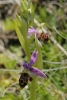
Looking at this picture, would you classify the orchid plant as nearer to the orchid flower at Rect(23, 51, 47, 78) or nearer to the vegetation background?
the orchid flower at Rect(23, 51, 47, 78)

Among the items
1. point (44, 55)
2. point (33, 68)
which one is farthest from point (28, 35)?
point (44, 55)

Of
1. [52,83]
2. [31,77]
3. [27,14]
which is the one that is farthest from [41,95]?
[27,14]

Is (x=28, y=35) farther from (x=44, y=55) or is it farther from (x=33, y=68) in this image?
(x=44, y=55)

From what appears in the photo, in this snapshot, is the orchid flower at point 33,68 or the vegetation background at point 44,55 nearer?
the orchid flower at point 33,68

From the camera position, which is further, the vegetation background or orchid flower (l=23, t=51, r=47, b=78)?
the vegetation background

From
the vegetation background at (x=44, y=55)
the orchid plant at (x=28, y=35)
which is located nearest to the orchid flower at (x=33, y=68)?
the orchid plant at (x=28, y=35)

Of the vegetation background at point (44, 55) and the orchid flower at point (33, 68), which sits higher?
the orchid flower at point (33, 68)

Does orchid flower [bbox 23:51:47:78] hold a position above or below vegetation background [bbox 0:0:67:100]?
above

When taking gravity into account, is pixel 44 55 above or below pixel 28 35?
below

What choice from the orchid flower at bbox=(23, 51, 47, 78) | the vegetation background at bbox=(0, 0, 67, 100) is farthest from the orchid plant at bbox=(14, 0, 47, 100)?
the vegetation background at bbox=(0, 0, 67, 100)

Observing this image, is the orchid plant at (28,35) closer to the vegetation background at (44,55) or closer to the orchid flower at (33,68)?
the orchid flower at (33,68)
